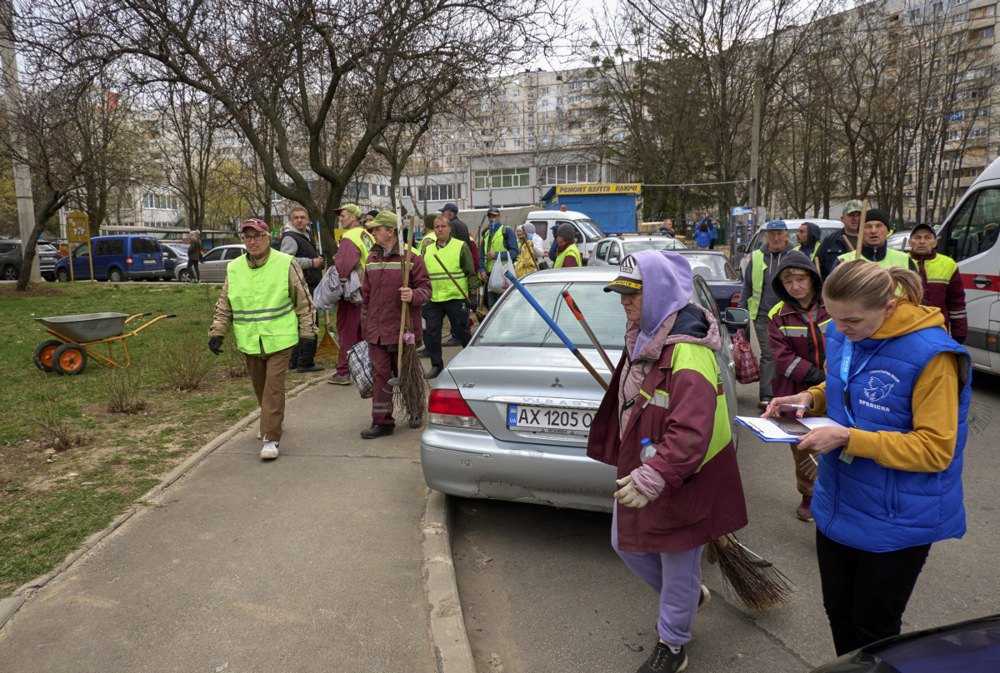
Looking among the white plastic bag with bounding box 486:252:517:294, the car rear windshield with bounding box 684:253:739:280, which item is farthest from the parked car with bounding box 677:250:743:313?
the white plastic bag with bounding box 486:252:517:294

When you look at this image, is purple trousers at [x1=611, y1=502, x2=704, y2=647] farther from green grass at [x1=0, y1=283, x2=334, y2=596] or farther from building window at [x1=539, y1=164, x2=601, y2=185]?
building window at [x1=539, y1=164, x2=601, y2=185]

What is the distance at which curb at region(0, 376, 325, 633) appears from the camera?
3.46m

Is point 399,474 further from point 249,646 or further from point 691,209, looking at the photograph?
point 691,209

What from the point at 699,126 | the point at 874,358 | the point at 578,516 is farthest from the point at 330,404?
the point at 699,126

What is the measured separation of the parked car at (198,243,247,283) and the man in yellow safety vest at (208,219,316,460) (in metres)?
21.5

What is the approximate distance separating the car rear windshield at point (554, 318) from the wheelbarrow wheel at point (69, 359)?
6396 millimetres

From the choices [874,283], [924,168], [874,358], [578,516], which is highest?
[924,168]

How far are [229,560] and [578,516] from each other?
217 cm

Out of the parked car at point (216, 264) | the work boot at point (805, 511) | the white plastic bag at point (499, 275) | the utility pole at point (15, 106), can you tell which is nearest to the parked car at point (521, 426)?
the work boot at point (805, 511)

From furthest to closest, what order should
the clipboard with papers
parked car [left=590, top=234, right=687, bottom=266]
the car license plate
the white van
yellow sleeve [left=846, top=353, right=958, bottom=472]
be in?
parked car [left=590, top=234, right=687, bottom=266] < the white van < the car license plate < the clipboard with papers < yellow sleeve [left=846, top=353, right=958, bottom=472]

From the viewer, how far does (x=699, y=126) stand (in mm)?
37688

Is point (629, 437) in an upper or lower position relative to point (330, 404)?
upper

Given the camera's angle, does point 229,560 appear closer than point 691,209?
Yes

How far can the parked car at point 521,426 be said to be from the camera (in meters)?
4.02
